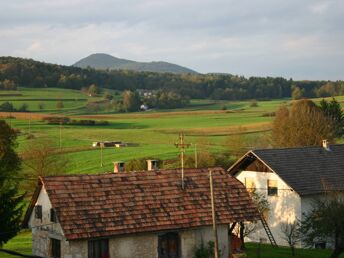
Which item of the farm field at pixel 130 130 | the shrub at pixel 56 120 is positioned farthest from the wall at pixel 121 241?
the shrub at pixel 56 120

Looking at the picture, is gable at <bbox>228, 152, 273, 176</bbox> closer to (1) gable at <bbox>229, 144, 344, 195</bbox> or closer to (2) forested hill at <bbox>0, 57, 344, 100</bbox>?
(1) gable at <bbox>229, 144, 344, 195</bbox>

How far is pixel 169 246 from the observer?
29.2 m

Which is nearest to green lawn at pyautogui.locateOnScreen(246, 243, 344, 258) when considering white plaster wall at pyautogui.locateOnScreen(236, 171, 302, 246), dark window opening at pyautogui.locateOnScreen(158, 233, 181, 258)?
white plaster wall at pyautogui.locateOnScreen(236, 171, 302, 246)

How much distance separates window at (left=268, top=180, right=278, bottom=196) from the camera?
41.3 metres

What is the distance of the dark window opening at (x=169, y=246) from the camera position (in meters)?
28.9

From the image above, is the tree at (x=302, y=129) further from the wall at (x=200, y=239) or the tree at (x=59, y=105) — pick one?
the tree at (x=59, y=105)

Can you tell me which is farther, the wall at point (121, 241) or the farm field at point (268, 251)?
the farm field at point (268, 251)

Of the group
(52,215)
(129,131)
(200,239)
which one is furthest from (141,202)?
(129,131)

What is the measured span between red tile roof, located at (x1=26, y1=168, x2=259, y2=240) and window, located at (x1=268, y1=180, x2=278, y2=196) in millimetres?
9137

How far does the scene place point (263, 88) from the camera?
178625 mm

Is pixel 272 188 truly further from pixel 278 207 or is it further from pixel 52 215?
pixel 52 215

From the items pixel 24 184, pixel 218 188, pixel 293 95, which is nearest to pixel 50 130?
pixel 24 184

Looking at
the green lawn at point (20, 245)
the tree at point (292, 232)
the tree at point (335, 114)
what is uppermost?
the tree at point (335, 114)

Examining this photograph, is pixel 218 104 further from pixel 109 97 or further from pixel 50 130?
pixel 50 130
